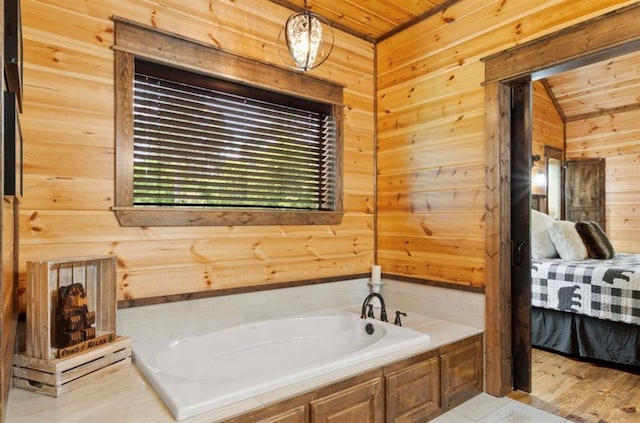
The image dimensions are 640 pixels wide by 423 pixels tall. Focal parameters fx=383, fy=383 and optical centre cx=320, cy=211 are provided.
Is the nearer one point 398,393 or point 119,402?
point 119,402

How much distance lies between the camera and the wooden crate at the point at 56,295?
5.38ft

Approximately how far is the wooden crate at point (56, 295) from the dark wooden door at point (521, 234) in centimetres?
251

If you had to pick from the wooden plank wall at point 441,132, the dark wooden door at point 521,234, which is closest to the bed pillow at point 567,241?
the dark wooden door at point 521,234

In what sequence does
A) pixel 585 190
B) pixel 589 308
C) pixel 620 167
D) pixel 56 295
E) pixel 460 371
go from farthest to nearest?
pixel 585 190 → pixel 620 167 → pixel 589 308 → pixel 460 371 → pixel 56 295

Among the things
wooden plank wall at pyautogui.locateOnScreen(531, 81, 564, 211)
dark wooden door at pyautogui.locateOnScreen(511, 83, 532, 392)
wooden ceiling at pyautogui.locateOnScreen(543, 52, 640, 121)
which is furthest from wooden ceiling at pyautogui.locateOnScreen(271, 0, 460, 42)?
wooden plank wall at pyautogui.locateOnScreen(531, 81, 564, 211)

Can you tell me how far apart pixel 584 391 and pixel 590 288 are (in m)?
0.90

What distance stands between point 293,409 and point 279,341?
37.0 inches

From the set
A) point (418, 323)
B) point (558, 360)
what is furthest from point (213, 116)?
point (558, 360)

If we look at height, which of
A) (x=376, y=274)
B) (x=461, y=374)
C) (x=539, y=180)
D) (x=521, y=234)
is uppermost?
(x=539, y=180)

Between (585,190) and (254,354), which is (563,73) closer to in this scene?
(585,190)

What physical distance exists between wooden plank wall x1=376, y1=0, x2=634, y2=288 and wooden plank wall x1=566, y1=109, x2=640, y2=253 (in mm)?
4386

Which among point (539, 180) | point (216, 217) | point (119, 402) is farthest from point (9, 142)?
point (539, 180)

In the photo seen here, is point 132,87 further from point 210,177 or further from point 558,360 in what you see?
point 558,360

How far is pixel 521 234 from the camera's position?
2.62 metres
